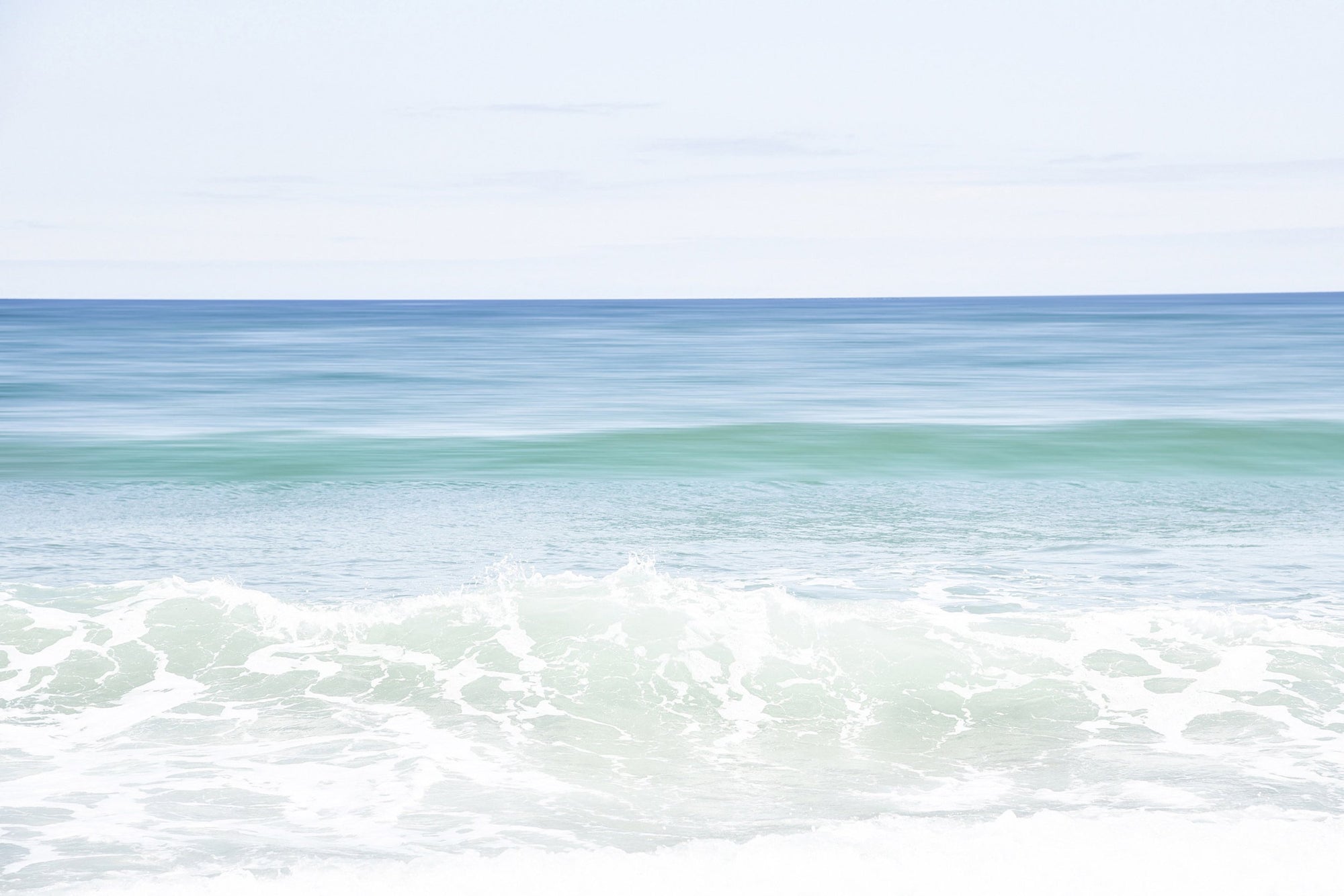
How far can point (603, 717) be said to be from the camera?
6.46m

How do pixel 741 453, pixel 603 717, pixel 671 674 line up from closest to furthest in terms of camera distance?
pixel 603 717, pixel 671 674, pixel 741 453

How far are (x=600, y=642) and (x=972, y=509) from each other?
18.3 ft

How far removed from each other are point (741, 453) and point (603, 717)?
10.7 metres

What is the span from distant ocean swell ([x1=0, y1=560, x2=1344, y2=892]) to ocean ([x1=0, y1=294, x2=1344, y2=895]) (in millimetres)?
26

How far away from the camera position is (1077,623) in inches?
298

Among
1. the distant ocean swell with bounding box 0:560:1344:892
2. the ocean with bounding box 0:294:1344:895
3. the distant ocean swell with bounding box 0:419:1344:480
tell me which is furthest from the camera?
the distant ocean swell with bounding box 0:419:1344:480

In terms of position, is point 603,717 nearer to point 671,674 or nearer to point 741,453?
point 671,674

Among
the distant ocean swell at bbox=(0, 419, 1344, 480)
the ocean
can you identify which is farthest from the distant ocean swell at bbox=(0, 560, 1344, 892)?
the distant ocean swell at bbox=(0, 419, 1344, 480)

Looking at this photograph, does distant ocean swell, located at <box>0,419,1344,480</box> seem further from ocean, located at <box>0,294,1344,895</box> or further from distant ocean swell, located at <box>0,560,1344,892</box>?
distant ocean swell, located at <box>0,560,1344,892</box>

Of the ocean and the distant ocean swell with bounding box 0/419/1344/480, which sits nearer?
the ocean

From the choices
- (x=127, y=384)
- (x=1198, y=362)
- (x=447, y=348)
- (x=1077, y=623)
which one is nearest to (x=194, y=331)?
(x=447, y=348)

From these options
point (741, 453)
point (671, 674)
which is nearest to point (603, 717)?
point (671, 674)

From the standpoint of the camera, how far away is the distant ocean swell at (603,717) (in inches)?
201

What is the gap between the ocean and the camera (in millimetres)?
4773
